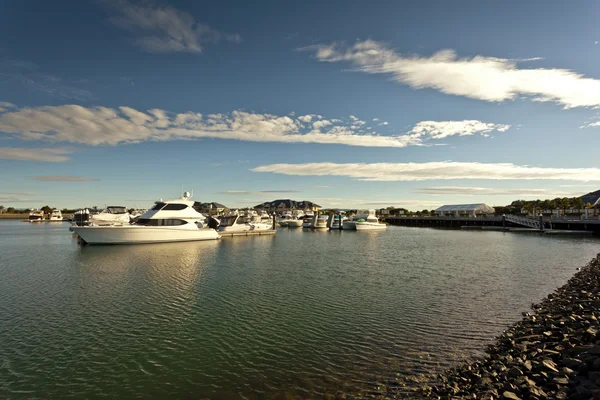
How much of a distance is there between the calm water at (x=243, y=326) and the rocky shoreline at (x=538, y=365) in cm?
88

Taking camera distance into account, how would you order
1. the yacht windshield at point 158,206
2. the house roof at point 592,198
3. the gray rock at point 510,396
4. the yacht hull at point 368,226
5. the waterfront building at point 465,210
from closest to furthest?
the gray rock at point 510,396 < the yacht windshield at point 158,206 < the yacht hull at point 368,226 < the house roof at point 592,198 < the waterfront building at point 465,210

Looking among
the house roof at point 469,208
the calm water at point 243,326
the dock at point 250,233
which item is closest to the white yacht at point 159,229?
the dock at point 250,233

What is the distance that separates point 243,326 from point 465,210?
15708cm

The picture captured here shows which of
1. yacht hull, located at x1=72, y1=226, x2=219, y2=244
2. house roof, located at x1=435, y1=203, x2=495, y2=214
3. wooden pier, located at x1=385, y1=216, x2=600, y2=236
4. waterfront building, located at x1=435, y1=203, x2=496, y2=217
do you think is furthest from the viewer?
house roof, located at x1=435, y1=203, x2=495, y2=214

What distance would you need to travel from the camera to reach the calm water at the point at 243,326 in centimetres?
920

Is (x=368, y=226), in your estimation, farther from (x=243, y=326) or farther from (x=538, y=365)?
(x=538, y=365)

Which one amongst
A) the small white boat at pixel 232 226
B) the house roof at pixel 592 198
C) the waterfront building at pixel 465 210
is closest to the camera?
the small white boat at pixel 232 226

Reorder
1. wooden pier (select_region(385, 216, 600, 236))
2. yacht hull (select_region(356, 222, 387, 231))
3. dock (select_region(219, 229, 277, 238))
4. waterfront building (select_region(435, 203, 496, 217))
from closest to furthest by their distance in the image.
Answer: dock (select_region(219, 229, 277, 238))
wooden pier (select_region(385, 216, 600, 236))
yacht hull (select_region(356, 222, 387, 231))
waterfront building (select_region(435, 203, 496, 217))

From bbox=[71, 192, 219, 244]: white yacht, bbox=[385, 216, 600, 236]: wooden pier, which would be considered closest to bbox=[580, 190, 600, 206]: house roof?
bbox=[385, 216, 600, 236]: wooden pier

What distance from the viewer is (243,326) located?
13.5 m

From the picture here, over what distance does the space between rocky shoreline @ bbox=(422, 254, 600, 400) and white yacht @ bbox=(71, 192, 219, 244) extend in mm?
41299

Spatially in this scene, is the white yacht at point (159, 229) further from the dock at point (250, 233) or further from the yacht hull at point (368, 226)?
the yacht hull at point (368, 226)

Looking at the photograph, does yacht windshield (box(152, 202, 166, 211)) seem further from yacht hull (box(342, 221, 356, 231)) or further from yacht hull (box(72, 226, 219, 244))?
yacht hull (box(342, 221, 356, 231))

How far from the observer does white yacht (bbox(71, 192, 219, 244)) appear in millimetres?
40844
